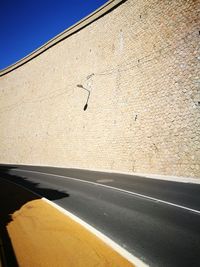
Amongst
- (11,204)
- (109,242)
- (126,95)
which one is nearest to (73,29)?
(126,95)

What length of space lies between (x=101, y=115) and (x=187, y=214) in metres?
15.8

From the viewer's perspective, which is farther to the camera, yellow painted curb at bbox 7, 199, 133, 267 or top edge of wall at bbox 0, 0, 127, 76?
top edge of wall at bbox 0, 0, 127, 76

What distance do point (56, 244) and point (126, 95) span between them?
15.3 metres

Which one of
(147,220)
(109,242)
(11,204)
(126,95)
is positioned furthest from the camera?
(126,95)

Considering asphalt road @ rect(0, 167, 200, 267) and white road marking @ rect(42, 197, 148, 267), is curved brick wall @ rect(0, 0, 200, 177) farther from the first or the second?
white road marking @ rect(42, 197, 148, 267)

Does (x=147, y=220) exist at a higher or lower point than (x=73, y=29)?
lower

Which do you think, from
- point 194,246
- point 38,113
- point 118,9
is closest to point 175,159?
point 194,246

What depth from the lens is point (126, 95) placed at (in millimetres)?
18844

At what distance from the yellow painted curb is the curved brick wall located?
30.3ft

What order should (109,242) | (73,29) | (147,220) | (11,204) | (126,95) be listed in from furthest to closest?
1. (73,29)
2. (126,95)
3. (11,204)
4. (147,220)
5. (109,242)

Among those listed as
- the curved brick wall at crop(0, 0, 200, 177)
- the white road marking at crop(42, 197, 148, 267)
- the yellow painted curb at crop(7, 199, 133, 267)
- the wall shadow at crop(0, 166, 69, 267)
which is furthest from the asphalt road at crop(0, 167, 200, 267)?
the curved brick wall at crop(0, 0, 200, 177)

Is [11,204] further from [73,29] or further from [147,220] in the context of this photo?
[73,29]

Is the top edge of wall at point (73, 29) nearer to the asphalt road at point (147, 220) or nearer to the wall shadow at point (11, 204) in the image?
the wall shadow at point (11, 204)

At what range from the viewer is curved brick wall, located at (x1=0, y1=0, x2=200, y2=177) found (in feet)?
46.8
